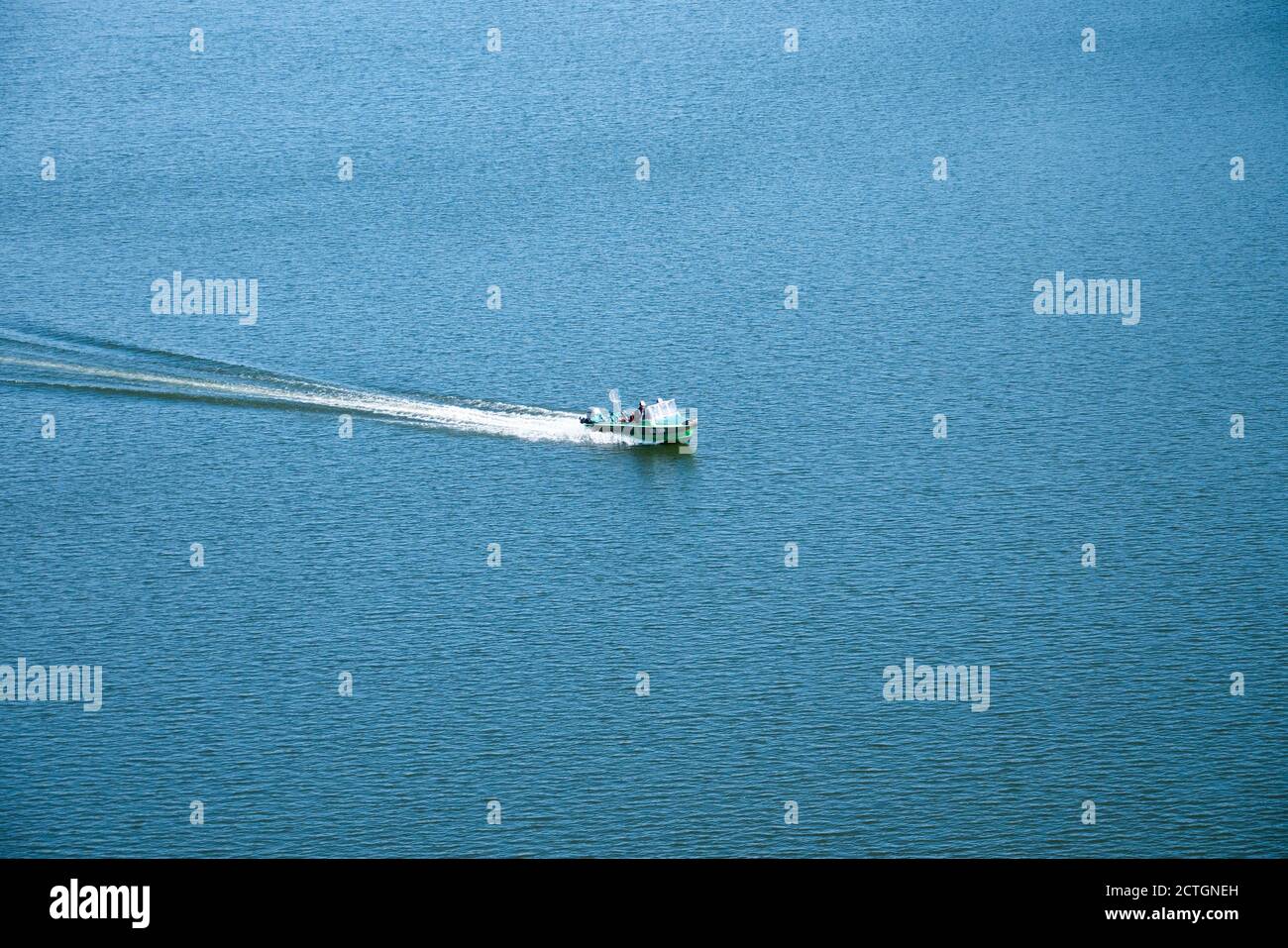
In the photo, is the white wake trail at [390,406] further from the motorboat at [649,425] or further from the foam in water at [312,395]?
the motorboat at [649,425]

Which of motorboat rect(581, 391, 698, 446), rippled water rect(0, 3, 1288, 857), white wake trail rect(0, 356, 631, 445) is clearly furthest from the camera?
white wake trail rect(0, 356, 631, 445)

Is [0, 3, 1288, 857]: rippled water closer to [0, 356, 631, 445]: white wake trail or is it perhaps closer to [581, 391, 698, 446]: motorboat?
[0, 356, 631, 445]: white wake trail

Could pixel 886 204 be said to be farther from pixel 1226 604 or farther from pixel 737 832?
pixel 737 832

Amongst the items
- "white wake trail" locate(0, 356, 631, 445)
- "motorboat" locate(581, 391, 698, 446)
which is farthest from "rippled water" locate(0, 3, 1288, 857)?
"motorboat" locate(581, 391, 698, 446)

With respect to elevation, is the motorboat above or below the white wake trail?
below

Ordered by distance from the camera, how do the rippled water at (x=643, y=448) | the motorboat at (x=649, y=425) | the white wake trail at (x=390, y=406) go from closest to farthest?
the rippled water at (x=643, y=448) < the motorboat at (x=649, y=425) < the white wake trail at (x=390, y=406)

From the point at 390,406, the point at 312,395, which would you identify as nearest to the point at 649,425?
the point at 390,406

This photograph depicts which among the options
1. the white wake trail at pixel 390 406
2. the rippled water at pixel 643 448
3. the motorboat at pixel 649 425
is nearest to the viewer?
the rippled water at pixel 643 448

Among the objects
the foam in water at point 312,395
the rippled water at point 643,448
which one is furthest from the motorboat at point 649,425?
the rippled water at point 643,448

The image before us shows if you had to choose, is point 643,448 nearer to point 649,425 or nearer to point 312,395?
point 649,425
